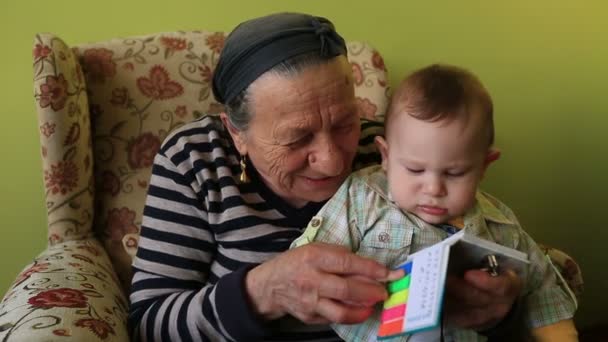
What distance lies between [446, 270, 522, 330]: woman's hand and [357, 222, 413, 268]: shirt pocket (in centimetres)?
10

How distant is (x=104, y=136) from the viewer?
1.38 meters

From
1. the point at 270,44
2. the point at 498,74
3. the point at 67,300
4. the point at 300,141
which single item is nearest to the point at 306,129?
the point at 300,141

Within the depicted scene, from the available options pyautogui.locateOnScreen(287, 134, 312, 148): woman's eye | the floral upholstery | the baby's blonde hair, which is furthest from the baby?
the floral upholstery

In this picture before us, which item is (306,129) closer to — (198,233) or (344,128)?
(344,128)

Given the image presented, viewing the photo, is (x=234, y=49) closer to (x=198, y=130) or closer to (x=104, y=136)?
(x=198, y=130)

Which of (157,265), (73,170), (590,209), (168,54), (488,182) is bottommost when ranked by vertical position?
(590,209)

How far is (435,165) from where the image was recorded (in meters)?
0.94

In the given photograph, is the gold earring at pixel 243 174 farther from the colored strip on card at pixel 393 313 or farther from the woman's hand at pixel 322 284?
the colored strip on card at pixel 393 313

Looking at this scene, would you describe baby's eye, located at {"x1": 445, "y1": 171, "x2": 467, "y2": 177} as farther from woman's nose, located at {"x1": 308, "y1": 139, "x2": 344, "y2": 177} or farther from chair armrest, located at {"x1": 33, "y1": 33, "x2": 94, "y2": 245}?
chair armrest, located at {"x1": 33, "y1": 33, "x2": 94, "y2": 245}

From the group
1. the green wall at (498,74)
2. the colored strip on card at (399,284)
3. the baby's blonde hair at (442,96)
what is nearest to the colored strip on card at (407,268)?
the colored strip on card at (399,284)

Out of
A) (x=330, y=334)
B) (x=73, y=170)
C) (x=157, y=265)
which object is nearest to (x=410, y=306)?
(x=330, y=334)

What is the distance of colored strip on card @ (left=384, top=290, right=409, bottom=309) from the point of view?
81cm

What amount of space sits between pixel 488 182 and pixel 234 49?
119 centimetres

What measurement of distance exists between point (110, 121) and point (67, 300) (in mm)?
492
